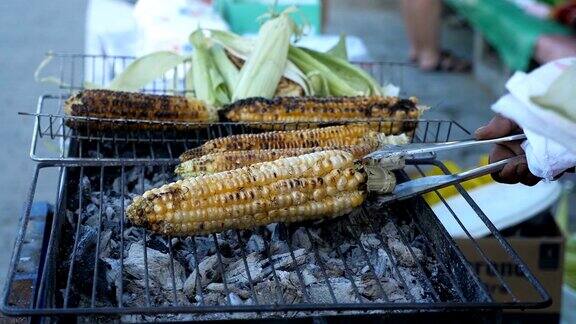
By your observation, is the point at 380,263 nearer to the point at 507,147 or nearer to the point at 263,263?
the point at 263,263

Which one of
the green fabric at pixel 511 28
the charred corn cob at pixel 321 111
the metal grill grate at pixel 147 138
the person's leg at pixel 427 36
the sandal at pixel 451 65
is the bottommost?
the charred corn cob at pixel 321 111

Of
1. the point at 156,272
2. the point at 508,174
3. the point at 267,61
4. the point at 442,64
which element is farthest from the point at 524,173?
the point at 442,64

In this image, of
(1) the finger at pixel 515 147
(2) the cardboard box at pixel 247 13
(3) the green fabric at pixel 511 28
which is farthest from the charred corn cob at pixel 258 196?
(3) the green fabric at pixel 511 28

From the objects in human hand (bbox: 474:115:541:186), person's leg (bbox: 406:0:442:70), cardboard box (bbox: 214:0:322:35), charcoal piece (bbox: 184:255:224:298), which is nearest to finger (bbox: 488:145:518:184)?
human hand (bbox: 474:115:541:186)

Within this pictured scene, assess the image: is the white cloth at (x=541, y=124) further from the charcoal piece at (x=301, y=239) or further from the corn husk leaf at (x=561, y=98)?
the charcoal piece at (x=301, y=239)

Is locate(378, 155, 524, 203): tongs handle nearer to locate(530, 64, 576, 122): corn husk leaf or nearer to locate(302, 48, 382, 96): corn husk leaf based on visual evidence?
locate(530, 64, 576, 122): corn husk leaf

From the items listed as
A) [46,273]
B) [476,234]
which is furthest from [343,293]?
[476,234]
